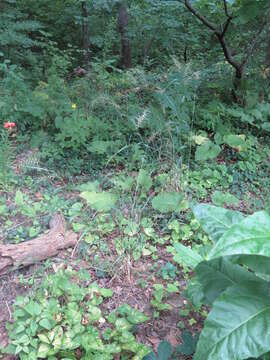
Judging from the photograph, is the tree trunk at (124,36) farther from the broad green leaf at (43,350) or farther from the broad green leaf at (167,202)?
the broad green leaf at (43,350)

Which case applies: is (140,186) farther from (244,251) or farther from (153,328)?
(244,251)

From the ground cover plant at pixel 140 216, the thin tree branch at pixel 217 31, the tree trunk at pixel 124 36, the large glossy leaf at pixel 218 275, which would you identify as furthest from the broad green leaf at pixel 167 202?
the tree trunk at pixel 124 36

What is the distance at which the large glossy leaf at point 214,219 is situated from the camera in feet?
5.13

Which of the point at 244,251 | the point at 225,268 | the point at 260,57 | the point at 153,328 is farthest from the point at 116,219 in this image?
the point at 260,57

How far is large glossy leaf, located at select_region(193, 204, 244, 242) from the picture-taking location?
156 centimetres

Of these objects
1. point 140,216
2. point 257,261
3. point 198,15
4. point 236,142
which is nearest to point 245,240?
point 257,261

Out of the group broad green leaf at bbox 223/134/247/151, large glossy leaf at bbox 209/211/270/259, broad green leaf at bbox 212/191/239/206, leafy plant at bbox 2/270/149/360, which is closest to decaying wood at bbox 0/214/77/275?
leafy plant at bbox 2/270/149/360

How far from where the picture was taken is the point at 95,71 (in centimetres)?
530

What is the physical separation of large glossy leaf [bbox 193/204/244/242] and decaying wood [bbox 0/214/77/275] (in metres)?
1.26

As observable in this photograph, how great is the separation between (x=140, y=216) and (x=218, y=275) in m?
1.34

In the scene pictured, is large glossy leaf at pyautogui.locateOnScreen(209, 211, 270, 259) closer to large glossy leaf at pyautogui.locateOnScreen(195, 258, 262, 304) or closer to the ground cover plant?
the ground cover plant

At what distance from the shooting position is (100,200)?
9.21 ft

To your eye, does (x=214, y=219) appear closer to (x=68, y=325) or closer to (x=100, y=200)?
(x=68, y=325)

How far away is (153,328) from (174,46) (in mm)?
6288
